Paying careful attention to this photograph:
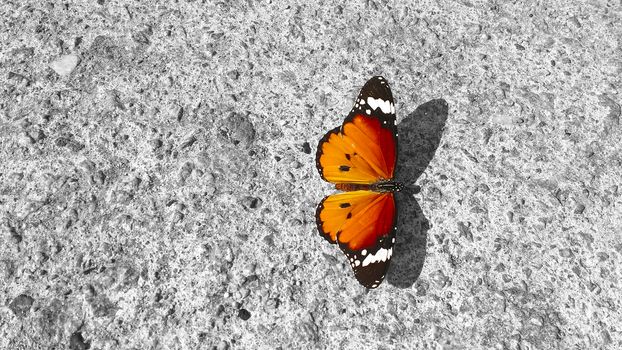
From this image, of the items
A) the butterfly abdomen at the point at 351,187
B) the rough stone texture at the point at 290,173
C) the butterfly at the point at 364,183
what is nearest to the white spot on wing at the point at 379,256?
the butterfly at the point at 364,183

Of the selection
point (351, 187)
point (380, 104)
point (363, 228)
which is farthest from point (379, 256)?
point (380, 104)

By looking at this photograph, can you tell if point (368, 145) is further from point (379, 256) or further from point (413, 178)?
point (379, 256)

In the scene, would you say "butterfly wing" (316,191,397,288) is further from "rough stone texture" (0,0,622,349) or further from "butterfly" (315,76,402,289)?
"rough stone texture" (0,0,622,349)

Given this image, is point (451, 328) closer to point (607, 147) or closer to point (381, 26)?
point (607, 147)

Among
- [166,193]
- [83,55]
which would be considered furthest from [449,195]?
[83,55]

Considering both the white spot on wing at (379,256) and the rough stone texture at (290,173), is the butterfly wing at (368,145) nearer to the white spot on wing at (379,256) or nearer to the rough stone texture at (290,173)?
the rough stone texture at (290,173)
